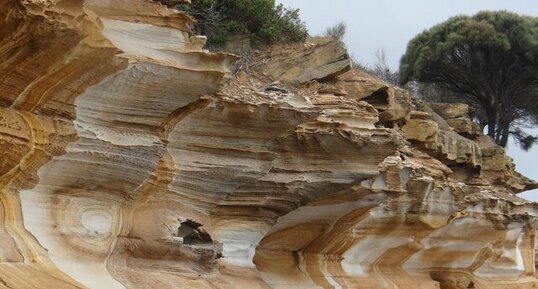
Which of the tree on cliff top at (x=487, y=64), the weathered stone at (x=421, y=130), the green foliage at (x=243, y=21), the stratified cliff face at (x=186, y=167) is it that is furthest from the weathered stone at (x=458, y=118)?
the tree on cliff top at (x=487, y=64)

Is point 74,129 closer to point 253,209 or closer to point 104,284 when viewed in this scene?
point 104,284

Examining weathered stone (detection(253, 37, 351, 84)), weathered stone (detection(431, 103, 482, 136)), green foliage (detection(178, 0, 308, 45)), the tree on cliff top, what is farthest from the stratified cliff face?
the tree on cliff top

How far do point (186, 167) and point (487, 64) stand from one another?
19007 millimetres

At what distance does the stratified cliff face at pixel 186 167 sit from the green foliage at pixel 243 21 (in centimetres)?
60

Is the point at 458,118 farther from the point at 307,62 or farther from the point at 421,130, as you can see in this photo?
the point at 307,62

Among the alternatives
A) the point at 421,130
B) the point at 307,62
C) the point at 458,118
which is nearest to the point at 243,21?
the point at 307,62

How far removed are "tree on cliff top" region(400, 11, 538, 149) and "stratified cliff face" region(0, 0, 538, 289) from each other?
12.6m

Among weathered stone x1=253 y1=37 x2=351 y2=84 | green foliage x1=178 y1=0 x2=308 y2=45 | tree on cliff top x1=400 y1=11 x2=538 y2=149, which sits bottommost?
weathered stone x1=253 y1=37 x2=351 y2=84

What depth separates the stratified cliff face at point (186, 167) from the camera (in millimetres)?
6461

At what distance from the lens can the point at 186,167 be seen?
8289mm

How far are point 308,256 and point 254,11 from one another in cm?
440

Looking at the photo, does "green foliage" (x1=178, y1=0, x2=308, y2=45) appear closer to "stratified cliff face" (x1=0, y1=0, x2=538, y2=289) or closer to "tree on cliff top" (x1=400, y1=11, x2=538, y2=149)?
"stratified cliff face" (x1=0, y1=0, x2=538, y2=289)

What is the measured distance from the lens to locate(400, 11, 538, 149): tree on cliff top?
25.3 meters

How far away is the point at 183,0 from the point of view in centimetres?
779
